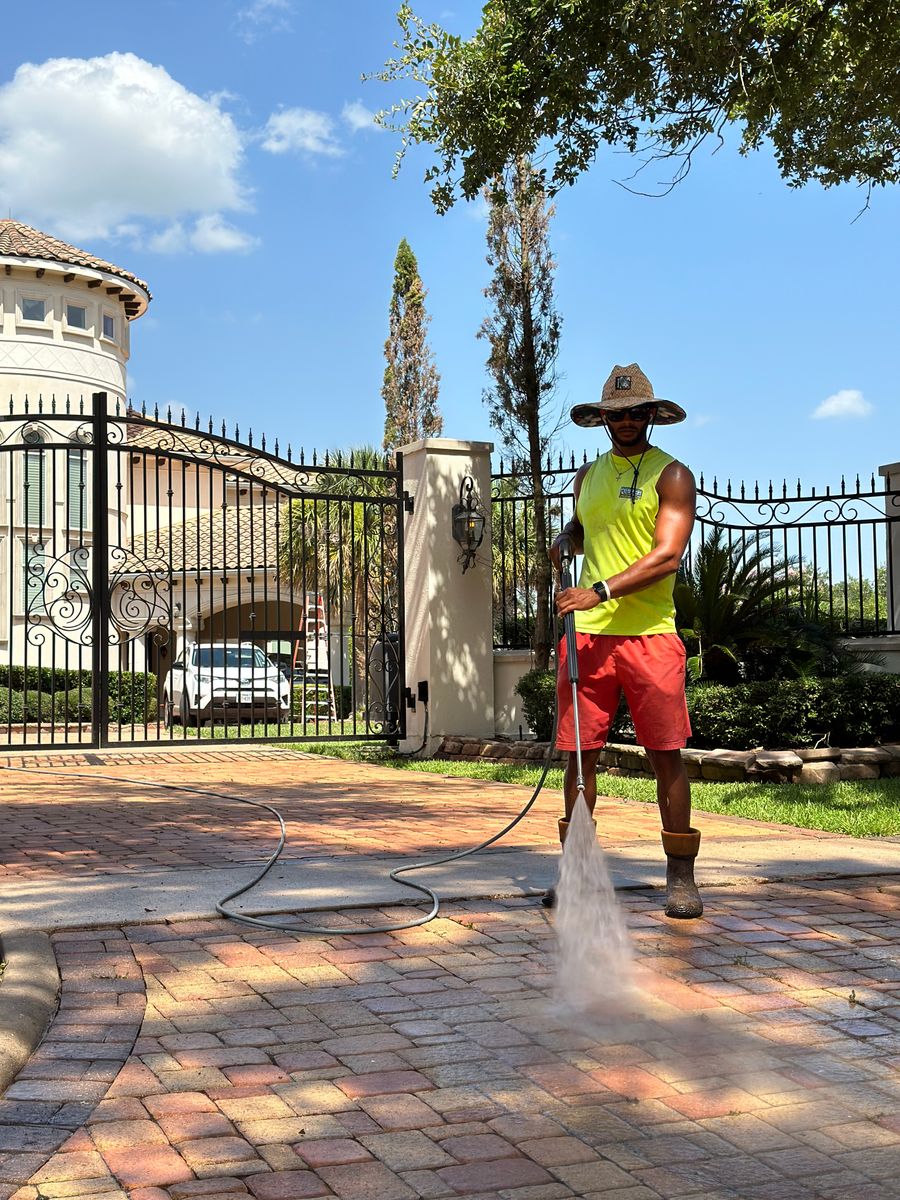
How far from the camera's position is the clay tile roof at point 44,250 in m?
27.3

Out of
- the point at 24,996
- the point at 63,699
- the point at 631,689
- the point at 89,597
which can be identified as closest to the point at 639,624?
the point at 631,689

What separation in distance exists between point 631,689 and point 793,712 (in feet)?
18.5

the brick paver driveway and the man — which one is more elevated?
the man

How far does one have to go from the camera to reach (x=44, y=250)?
2767cm

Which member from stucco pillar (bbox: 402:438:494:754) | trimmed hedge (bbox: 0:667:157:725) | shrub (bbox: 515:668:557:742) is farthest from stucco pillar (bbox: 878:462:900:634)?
trimmed hedge (bbox: 0:667:157:725)

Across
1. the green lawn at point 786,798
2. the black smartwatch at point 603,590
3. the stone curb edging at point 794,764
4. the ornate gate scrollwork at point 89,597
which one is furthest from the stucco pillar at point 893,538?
the black smartwatch at point 603,590

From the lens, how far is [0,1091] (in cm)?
298

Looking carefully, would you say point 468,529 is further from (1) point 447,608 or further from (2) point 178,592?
A: (2) point 178,592

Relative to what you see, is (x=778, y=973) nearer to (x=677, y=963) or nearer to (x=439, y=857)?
(x=677, y=963)

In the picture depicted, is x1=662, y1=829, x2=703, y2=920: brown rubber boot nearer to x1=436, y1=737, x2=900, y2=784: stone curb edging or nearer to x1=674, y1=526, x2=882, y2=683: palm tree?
x1=436, y1=737, x2=900, y2=784: stone curb edging

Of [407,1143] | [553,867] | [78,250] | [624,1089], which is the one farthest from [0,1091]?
[78,250]

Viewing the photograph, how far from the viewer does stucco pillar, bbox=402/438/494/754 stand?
12.5 meters

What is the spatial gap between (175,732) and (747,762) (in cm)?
1135

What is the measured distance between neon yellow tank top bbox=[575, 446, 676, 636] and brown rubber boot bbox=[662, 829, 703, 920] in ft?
2.61
